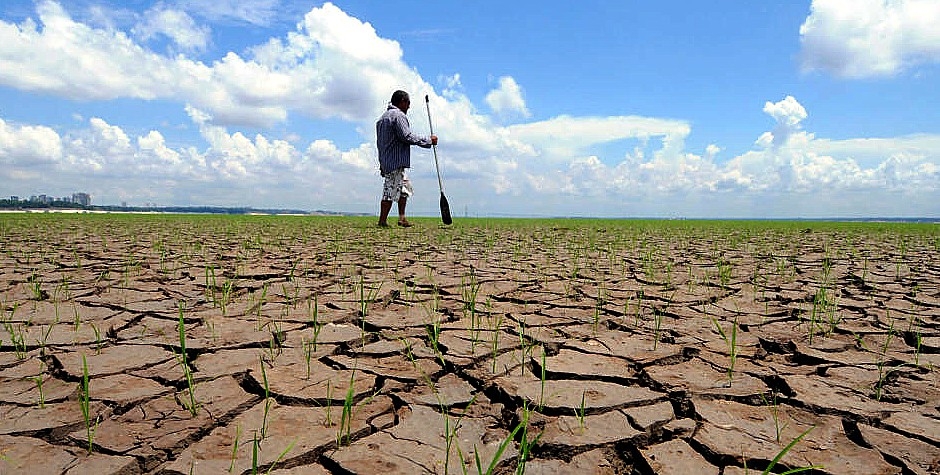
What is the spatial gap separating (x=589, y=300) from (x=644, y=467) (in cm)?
180

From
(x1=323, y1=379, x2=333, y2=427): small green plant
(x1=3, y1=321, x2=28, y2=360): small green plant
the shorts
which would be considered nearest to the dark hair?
the shorts

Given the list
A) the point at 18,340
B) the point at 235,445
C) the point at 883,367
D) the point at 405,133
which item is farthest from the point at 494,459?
the point at 405,133

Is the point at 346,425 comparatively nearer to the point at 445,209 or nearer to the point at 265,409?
the point at 265,409

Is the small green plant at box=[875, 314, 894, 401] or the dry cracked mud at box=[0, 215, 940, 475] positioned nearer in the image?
the dry cracked mud at box=[0, 215, 940, 475]

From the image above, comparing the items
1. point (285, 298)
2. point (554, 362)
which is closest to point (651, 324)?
point (554, 362)

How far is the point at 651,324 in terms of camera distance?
2455 mm

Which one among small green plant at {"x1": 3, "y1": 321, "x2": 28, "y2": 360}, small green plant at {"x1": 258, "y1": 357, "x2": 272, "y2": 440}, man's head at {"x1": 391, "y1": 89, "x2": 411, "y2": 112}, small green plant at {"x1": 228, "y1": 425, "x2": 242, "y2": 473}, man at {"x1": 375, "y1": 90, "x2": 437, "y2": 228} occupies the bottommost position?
small green plant at {"x1": 228, "y1": 425, "x2": 242, "y2": 473}

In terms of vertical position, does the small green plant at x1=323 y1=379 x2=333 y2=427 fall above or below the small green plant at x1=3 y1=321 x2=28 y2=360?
below

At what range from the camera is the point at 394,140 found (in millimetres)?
7496

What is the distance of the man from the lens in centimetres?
725

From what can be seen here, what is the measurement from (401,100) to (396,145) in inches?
22.7

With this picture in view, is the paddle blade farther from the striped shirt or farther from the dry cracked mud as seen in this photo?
the dry cracked mud

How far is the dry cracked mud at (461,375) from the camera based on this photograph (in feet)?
4.08

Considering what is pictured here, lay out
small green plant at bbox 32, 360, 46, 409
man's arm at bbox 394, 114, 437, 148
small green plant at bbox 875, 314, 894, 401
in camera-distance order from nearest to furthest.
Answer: small green plant at bbox 32, 360, 46, 409, small green plant at bbox 875, 314, 894, 401, man's arm at bbox 394, 114, 437, 148
